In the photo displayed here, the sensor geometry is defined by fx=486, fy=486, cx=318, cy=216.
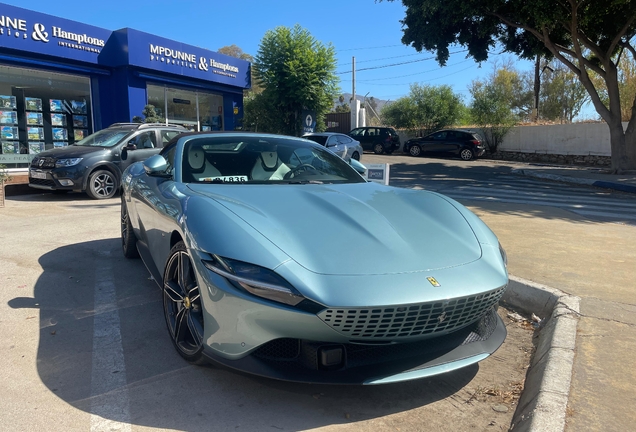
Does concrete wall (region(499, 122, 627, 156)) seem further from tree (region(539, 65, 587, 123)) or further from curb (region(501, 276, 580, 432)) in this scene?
curb (region(501, 276, 580, 432))

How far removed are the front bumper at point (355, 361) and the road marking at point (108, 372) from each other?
541 millimetres

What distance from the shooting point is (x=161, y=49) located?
16.6 metres

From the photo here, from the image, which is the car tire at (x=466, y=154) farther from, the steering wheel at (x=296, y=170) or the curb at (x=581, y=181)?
the steering wheel at (x=296, y=170)

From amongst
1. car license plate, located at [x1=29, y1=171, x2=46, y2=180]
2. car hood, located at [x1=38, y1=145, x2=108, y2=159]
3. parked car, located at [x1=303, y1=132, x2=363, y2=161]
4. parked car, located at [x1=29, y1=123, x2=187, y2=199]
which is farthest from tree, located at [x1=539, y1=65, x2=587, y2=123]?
car license plate, located at [x1=29, y1=171, x2=46, y2=180]

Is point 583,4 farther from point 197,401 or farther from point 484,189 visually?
point 197,401

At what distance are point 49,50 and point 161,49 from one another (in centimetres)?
371

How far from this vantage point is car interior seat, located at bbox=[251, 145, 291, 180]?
12.7 ft

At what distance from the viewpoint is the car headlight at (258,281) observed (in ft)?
7.36

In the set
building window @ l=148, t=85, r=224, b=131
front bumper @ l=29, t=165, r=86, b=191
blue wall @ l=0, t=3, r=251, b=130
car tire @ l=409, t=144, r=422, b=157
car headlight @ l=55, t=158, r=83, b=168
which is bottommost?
front bumper @ l=29, t=165, r=86, b=191

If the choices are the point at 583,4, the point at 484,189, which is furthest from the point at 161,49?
the point at 583,4

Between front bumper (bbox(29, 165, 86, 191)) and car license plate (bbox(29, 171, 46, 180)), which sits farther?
car license plate (bbox(29, 171, 46, 180))

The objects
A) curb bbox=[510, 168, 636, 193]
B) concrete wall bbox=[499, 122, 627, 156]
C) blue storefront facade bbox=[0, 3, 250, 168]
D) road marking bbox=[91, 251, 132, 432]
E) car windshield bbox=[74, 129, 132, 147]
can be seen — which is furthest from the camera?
concrete wall bbox=[499, 122, 627, 156]

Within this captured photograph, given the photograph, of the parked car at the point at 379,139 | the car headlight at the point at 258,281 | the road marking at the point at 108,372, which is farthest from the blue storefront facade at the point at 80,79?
the car headlight at the point at 258,281

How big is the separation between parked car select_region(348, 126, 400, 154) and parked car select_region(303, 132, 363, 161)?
8306 millimetres
